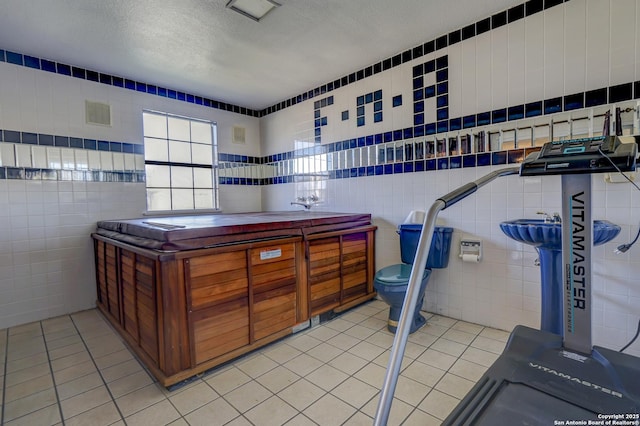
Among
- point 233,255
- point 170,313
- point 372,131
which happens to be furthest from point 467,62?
point 170,313

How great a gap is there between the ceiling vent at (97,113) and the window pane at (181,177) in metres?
0.91

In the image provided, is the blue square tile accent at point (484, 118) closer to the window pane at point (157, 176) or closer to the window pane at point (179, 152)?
the window pane at point (179, 152)

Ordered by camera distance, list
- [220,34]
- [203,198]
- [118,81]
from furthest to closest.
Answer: [203,198], [118,81], [220,34]

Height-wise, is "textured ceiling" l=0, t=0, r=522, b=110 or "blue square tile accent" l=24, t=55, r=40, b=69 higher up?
"textured ceiling" l=0, t=0, r=522, b=110

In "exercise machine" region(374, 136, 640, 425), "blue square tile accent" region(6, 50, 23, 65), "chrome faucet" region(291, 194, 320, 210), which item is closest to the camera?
"exercise machine" region(374, 136, 640, 425)

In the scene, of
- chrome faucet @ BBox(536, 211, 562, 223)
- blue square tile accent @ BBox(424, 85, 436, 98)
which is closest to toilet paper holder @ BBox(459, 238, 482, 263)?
chrome faucet @ BBox(536, 211, 562, 223)

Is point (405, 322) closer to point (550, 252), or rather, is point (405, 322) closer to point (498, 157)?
point (550, 252)

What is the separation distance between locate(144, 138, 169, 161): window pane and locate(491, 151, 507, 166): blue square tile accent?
3799 mm

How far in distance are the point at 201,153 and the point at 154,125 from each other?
68cm

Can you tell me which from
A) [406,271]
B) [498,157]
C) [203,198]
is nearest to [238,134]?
[203,198]

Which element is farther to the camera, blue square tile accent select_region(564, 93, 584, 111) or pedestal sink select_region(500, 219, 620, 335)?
blue square tile accent select_region(564, 93, 584, 111)

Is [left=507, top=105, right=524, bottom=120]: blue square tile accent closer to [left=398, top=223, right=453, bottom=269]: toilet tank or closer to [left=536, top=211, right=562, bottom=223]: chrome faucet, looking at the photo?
[left=536, top=211, right=562, bottom=223]: chrome faucet

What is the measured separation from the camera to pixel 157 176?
13.4 feet

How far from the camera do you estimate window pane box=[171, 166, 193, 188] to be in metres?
4.22
